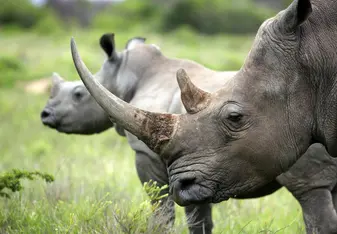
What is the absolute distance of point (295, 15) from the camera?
13.2 ft

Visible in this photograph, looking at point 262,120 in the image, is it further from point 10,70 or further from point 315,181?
point 10,70

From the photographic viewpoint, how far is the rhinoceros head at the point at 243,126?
4105 mm

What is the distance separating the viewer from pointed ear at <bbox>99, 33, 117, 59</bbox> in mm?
6375

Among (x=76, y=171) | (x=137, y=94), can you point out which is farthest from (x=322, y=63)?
(x=76, y=171)

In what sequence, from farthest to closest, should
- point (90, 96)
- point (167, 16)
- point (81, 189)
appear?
point (167, 16)
point (81, 189)
point (90, 96)

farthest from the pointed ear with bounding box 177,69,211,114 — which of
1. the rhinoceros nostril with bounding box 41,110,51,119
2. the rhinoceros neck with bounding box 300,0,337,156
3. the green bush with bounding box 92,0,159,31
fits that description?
the green bush with bounding box 92,0,159,31

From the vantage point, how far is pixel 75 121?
670 centimetres

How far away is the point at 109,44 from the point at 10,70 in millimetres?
14162

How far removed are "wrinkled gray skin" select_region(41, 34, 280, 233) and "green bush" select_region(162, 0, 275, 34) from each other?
29418 millimetres

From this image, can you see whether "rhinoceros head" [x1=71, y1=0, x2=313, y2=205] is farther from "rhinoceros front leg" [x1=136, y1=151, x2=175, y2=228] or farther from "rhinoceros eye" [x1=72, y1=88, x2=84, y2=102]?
"rhinoceros eye" [x1=72, y1=88, x2=84, y2=102]

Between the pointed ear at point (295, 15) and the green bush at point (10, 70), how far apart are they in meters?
15.7

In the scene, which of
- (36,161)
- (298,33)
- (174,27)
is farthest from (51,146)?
(174,27)

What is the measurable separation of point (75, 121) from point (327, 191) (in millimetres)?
2856

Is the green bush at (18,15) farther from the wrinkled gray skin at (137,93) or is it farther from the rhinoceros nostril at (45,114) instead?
the wrinkled gray skin at (137,93)
